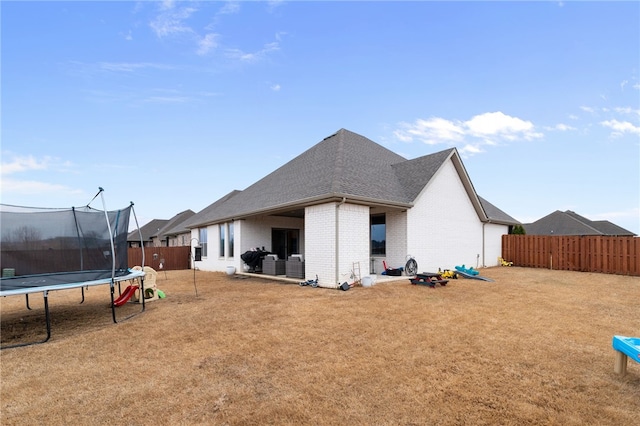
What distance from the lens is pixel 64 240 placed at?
7.21 metres

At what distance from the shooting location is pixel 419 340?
4707 mm

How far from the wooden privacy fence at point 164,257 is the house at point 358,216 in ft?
12.2

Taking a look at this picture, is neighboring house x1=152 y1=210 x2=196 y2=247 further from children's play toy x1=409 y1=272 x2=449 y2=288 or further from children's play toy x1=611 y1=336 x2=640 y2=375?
children's play toy x1=611 y1=336 x2=640 y2=375

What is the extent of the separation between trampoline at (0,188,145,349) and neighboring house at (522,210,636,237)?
128 feet

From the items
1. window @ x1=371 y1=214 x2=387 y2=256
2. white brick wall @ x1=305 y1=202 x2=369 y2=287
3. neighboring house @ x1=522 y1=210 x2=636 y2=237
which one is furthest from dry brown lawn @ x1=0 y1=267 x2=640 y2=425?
neighboring house @ x1=522 y1=210 x2=636 y2=237

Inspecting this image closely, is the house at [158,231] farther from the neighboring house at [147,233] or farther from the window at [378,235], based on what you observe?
the window at [378,235]

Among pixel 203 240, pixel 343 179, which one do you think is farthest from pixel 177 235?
pixel 343 179

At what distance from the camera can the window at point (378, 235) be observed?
13117mm

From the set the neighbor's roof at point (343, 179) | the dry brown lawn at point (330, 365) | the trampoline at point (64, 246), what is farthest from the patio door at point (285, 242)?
the trampoline at point (64, 246)

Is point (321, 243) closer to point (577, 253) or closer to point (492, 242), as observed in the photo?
point (492, 242)

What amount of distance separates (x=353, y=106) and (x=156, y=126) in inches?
382

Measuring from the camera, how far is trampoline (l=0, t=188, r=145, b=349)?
6.34 m

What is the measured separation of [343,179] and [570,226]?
33728 mm

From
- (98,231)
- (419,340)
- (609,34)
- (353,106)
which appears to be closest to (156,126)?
(98,231)
